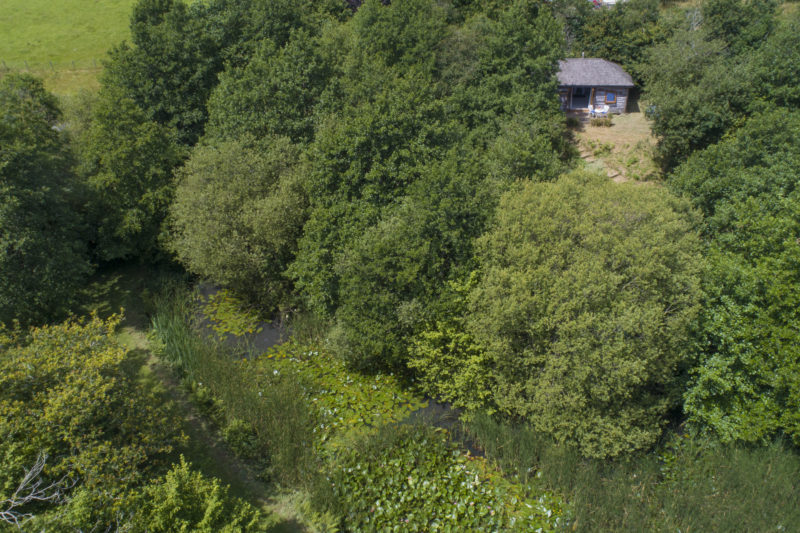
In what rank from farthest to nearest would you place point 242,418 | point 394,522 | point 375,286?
point 375,286, point 242,418, point 394,522

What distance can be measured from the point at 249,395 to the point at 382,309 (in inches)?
243

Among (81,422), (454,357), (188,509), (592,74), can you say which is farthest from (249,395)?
(592,74)

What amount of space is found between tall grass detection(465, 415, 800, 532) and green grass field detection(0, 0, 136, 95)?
46225 mm

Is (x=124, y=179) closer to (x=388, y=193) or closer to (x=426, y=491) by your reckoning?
(x=388, y=193)

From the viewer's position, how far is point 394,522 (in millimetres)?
14625

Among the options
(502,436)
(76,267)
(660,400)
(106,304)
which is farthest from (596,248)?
(106,304)

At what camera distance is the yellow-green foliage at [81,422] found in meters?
12.3

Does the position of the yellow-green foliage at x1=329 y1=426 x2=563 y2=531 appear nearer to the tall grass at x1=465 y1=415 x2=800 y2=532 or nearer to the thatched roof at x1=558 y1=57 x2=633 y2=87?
the tall grass at x1=465 y1=415 x2=800 y2=532

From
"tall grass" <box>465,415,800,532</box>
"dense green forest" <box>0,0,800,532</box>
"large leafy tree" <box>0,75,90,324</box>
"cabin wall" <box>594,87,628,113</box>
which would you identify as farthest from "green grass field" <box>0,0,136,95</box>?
"tall grass" <box>465,415,800,532</box>

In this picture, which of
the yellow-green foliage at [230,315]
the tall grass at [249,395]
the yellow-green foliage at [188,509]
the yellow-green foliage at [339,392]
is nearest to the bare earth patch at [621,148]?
the yellow-green foliage at [339,392]

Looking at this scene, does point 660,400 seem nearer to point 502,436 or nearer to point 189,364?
point 502,436

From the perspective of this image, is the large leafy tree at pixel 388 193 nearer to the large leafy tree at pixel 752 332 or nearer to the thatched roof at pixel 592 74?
the large leafy tree at pixel 752 332

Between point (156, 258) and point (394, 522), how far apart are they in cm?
2001

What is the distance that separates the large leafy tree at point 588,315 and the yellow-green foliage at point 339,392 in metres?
4.29
